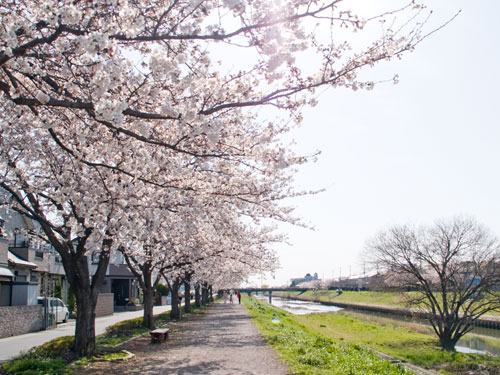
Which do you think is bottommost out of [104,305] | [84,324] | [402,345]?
[402,345]

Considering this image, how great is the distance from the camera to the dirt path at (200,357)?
10.0 m

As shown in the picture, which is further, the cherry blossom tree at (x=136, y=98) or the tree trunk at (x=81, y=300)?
the tree trunk at (x=81, y=300)

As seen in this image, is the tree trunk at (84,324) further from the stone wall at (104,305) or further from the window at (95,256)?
the stone wall at (104,305)

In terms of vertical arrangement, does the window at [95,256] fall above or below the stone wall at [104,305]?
above

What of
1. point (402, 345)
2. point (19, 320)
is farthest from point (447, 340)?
point (19, 320)

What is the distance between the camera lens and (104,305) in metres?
33.6

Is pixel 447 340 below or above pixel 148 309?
below

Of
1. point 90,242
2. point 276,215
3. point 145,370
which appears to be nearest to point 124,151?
point 90,242

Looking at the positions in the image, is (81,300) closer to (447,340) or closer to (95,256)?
(95,256)

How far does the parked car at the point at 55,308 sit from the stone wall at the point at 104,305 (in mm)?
5699

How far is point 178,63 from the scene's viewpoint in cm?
572

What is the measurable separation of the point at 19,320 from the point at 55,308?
17.2 ft

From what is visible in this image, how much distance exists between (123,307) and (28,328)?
78.7 feet

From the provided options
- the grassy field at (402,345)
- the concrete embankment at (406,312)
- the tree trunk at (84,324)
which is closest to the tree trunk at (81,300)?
the tree trunk at (84,324)
